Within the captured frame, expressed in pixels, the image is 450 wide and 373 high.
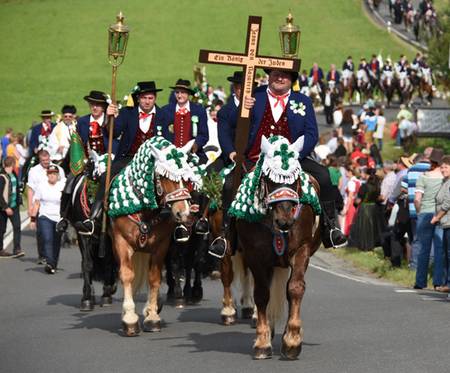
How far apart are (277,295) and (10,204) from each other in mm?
12854

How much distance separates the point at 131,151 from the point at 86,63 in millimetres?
69090

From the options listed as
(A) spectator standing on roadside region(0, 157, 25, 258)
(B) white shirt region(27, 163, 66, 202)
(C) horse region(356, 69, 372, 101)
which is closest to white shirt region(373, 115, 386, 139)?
(C) horse region(356, 69, 372, 101)

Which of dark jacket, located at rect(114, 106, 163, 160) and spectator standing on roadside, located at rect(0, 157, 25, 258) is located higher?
dark jacket, located at rect(114, 106, 163, 160)

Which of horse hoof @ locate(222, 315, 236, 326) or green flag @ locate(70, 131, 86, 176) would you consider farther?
green flag @ locate(70, 131, 86, 176)

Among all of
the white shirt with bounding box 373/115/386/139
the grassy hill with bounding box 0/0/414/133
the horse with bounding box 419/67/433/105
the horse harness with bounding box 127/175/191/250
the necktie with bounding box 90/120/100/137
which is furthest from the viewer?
the grassy hill with bounding box 0/0/414/133

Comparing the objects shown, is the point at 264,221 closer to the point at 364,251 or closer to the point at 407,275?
the point at 407,275

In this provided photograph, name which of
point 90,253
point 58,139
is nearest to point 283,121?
point 90,253

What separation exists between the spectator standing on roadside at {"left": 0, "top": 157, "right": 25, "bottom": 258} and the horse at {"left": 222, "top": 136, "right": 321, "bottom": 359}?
12.5m

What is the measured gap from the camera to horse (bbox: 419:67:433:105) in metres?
58.3

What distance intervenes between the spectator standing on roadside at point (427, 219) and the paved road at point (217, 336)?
563 millimetres

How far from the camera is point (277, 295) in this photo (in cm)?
1234

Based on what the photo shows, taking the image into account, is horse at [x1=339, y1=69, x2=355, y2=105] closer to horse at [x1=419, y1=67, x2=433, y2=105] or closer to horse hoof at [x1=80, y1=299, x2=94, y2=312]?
horse at [x1=419, y1=67, x2=433, y2=105]

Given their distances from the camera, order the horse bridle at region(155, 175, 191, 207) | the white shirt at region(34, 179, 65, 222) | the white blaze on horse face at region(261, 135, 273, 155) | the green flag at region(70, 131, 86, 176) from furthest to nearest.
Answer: the white shirt at region(34, 179, 65, 222)
the green flag at region(70, 131, 86, 176)
the horse bridle at region(155, 175, 191, 207)
the white blaze on horse face at region(261, 135, 273, 155)

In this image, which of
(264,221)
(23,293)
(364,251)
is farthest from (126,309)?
(364,251)
